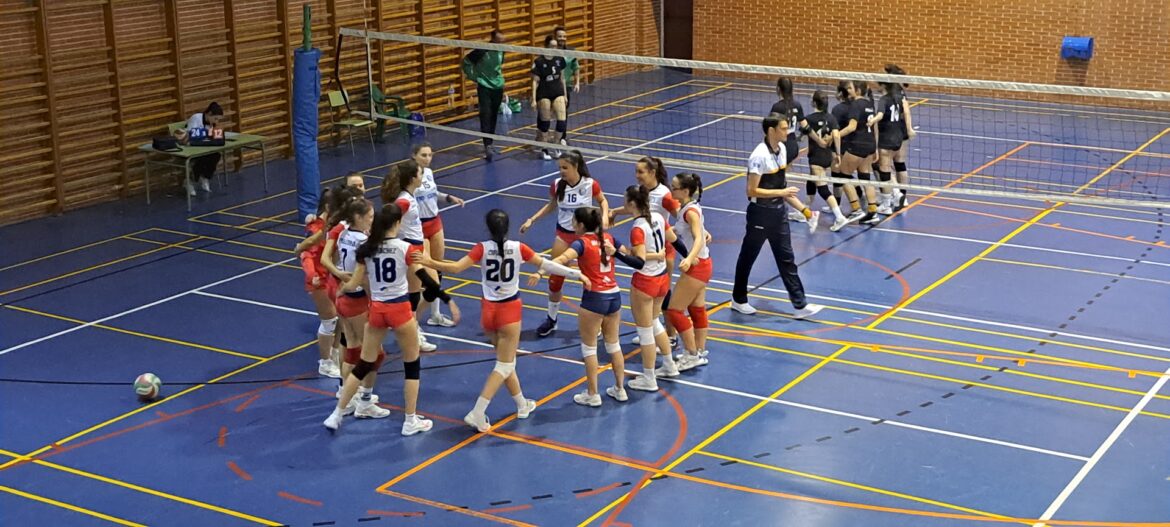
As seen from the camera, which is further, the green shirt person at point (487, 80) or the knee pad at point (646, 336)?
the green shirt person at point (487, 80)

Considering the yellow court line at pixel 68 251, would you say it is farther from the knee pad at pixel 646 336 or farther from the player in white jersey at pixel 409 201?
the knee pad at pixel 646 336

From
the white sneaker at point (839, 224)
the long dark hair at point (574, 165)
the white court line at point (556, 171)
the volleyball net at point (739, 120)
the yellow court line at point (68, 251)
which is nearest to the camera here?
the long dark hair at point (574, 165)

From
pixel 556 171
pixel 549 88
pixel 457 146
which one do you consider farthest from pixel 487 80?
pixel 556 171

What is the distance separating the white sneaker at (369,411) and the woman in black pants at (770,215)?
13.6 ft

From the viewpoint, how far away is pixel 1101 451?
10.4 meters

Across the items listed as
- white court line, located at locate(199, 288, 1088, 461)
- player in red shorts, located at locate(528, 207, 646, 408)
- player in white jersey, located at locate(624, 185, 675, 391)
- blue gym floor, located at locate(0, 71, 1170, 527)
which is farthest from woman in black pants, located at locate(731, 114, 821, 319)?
player in red shorts, located at locate(528, 207, 646, 408)

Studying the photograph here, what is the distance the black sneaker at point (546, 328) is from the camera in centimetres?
1320

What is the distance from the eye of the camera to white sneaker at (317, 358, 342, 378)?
480 inches

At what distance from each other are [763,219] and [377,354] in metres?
4.40

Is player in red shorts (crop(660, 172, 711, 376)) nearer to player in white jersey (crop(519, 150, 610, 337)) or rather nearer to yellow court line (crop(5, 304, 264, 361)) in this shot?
player in white jersey (crop(519, 150, 610, 337))

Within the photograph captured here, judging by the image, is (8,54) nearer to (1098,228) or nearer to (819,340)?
(819,340)

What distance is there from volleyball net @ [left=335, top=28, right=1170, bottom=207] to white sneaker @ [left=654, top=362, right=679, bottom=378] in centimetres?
481

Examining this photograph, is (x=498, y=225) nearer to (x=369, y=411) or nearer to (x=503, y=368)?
(x=503, y=368)

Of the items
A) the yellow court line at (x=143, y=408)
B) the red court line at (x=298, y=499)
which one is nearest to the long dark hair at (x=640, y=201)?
the red court line at (x=298, y=499)
